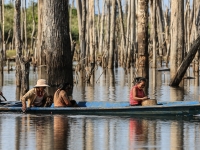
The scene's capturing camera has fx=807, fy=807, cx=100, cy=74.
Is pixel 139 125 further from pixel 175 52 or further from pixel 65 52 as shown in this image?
pixel 175 52

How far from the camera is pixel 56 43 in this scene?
24.8 m

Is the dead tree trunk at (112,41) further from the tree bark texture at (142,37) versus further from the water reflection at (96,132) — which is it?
the water reflection at (96,132)

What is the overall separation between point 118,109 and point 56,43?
7.07 metres

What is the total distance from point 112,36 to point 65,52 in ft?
49.8

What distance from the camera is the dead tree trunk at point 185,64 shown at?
26.4 m

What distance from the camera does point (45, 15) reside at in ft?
81.3

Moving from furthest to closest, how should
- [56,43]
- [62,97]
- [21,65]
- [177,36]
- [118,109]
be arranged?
[177,36] → [56,43] → [21,65] → [62,97] → [118,109]

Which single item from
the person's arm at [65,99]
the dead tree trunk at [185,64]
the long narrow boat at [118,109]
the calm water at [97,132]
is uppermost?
the dead tree trunk at [185,64]

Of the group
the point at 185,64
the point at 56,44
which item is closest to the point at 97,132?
the point at 56,44

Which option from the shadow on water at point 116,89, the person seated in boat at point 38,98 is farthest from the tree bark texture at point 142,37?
the person seated in boat at point 38,98

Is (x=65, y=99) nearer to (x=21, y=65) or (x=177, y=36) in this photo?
(x=21, y=65)

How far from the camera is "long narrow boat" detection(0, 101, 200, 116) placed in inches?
697

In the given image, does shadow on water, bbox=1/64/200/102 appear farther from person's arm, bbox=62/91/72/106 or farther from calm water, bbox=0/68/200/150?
calm water, bbox=0/68/200/150

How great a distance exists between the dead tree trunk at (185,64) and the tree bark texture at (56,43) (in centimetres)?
413
